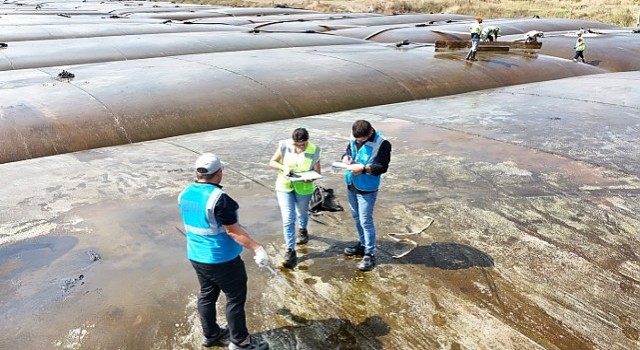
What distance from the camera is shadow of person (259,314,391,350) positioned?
3.79 m

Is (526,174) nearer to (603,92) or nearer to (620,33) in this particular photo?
(603,92)

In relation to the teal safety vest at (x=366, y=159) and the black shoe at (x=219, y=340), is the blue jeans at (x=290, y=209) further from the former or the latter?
the black shoe at (x=219, y=340)

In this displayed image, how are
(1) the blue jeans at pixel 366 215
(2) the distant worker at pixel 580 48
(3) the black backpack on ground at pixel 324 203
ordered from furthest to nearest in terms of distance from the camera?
(2) the distant worker at pixel 580 48 → (3) the black backpack on ground at pixel 324 203 → (1) the blue jeans at pixel 366 215

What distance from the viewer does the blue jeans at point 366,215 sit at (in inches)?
184

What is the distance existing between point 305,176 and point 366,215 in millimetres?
703

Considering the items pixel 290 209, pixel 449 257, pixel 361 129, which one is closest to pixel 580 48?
pixel 449 257

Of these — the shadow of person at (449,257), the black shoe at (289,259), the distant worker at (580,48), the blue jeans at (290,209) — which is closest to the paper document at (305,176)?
the blue jeans at (290,209)

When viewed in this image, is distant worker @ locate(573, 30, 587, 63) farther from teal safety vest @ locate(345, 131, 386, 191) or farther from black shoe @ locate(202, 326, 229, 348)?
A: black shoe @ locate(202, 326, 229, 348)

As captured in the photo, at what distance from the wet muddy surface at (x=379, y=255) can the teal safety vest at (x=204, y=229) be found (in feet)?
2.86

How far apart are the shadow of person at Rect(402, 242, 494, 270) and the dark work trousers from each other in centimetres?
202

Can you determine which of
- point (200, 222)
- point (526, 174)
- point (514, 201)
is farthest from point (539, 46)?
point (200, 222)

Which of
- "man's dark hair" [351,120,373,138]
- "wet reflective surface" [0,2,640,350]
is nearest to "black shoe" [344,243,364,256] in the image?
"wet reflective surface" [0,2,640,350]

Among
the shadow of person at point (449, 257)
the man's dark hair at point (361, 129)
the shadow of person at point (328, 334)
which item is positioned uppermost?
the man's dark hair at point (361, 129)

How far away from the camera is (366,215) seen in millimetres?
4711
